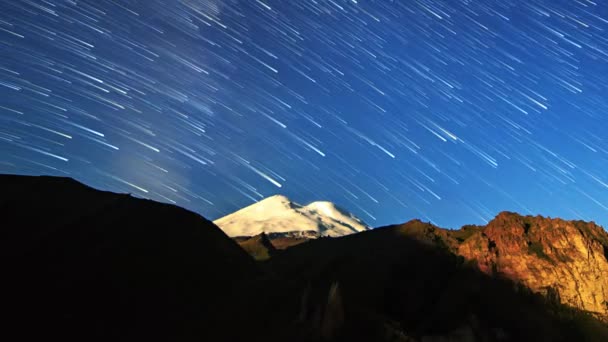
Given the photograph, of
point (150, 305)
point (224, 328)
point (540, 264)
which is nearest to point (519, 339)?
point (540, 264)

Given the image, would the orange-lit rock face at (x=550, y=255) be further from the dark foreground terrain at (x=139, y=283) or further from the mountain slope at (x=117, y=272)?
the mountain slope at (x=117, y=272)

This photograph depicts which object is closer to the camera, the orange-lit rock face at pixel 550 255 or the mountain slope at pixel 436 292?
the mountain slope at pixel 436 292

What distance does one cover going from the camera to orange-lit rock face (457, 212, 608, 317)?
89.8 metres

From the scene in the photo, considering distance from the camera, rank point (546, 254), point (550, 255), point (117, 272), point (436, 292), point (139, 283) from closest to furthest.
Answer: point (139, 283) → point (117, 272) → point (436, 292) → point (550, 255) → point (546, 254)

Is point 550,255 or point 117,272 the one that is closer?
point 117,272

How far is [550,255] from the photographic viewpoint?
322ft

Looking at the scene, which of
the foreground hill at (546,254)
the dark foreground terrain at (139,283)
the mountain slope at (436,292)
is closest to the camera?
the dark foreground terrain at (139,283)

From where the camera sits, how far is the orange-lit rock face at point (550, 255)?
89750 mm

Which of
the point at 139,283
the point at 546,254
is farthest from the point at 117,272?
the point at 546,254

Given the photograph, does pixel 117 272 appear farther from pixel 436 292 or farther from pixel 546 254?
pixel 546 254

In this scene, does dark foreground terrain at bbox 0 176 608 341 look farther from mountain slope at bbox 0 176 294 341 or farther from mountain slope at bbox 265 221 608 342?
mountain slope at bbox 265 221 608 342

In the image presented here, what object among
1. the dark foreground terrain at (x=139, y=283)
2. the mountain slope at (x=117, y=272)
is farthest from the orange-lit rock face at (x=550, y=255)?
the mountain slope at (x=117, y=272)

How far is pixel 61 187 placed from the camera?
169 feet

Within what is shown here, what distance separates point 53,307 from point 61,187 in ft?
71.7
